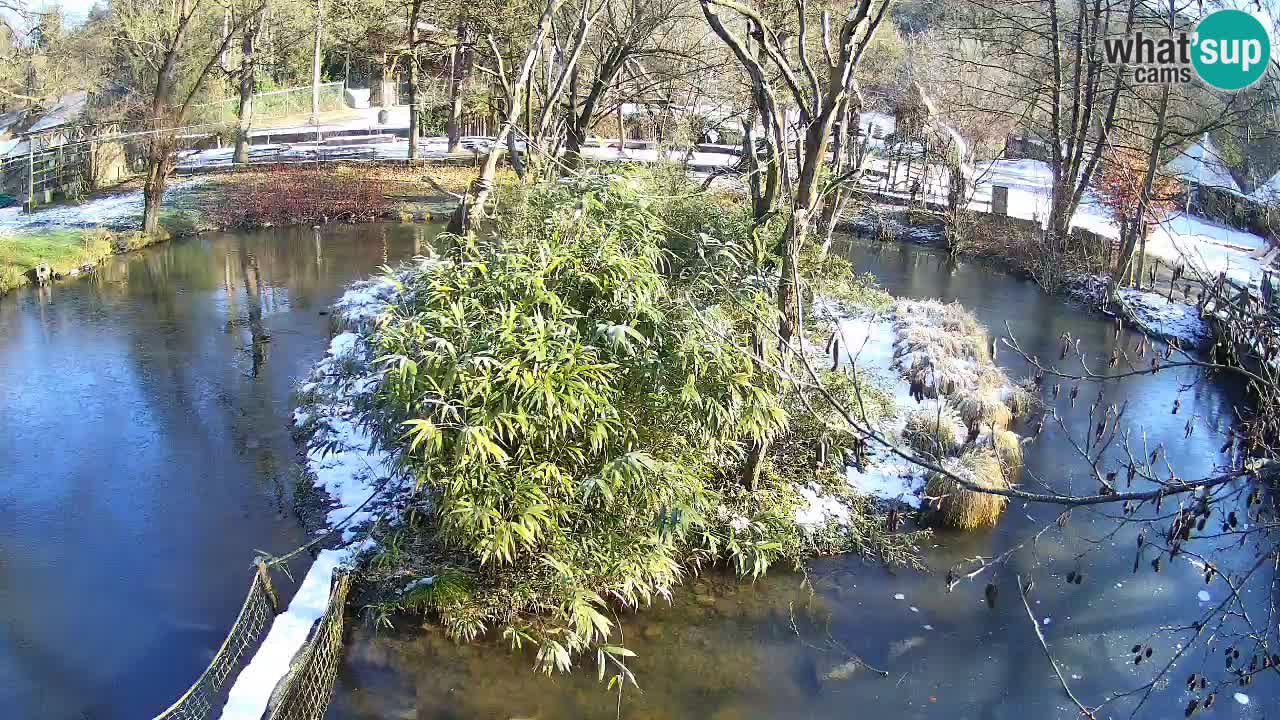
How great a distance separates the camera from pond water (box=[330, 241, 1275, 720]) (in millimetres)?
6430

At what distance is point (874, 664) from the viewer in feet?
22.6

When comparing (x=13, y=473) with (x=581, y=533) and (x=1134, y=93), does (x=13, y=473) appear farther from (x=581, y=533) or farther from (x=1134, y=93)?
(x=1134, y=93)

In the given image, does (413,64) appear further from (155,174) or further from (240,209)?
(155,174)

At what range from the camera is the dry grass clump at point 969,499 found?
28.0 feet

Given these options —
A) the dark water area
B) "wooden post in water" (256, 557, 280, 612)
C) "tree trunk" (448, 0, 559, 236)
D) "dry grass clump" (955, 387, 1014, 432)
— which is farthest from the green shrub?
"tree trunk" (448, 0, 559, 236)

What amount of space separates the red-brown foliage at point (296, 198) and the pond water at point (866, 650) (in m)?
14.9

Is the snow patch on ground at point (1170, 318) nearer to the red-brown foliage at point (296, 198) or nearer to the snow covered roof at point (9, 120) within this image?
the red-brown foliage at point (296, 198)

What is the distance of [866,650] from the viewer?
23.1 feet

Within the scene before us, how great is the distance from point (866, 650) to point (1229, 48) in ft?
20.3

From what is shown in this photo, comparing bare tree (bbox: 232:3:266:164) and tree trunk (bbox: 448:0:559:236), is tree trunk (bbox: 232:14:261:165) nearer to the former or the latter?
bare tree (bbox: 232:3:266:164)

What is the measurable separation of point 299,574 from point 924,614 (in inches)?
185

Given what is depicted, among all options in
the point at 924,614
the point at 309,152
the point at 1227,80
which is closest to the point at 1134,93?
the point at 1227,80

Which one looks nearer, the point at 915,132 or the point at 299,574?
the point at 299,574

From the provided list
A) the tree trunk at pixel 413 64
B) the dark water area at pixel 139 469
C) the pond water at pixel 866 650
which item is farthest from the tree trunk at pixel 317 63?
the pond water at pixel 866 650
